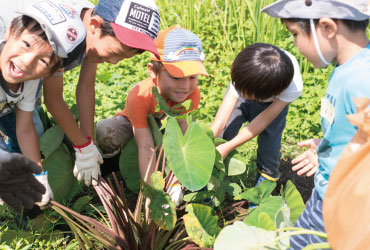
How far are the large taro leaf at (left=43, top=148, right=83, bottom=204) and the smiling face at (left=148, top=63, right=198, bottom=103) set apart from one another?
1.79 ft

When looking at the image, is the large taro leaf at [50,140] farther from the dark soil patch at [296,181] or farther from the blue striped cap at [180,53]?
the dark soil patch at [296,181]

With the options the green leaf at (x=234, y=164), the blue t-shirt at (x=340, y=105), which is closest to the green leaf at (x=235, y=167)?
the green leaf at (x=234, y=164)

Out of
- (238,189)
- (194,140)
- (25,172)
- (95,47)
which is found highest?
(95,47)

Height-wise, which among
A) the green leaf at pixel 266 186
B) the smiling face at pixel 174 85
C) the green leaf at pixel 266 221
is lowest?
the green leaf at pixel 266 186

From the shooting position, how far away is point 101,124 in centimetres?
212

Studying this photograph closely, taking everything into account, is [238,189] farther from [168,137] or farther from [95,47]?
[95,47]

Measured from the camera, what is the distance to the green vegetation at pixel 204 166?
1485 millimetres

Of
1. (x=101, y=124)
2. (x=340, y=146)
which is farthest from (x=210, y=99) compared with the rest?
(x=340, y=146)

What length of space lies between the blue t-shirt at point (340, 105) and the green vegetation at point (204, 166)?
0.74 feet

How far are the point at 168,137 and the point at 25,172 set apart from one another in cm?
54

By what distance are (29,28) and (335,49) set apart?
3.33ft

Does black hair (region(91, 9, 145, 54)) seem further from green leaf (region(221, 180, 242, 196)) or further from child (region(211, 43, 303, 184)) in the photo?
green leaf (region(221, 180, 242, 196))

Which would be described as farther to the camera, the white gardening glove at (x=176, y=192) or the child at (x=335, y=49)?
the white gardening glove at (x=176, y=192)

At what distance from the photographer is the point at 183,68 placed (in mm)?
1798
